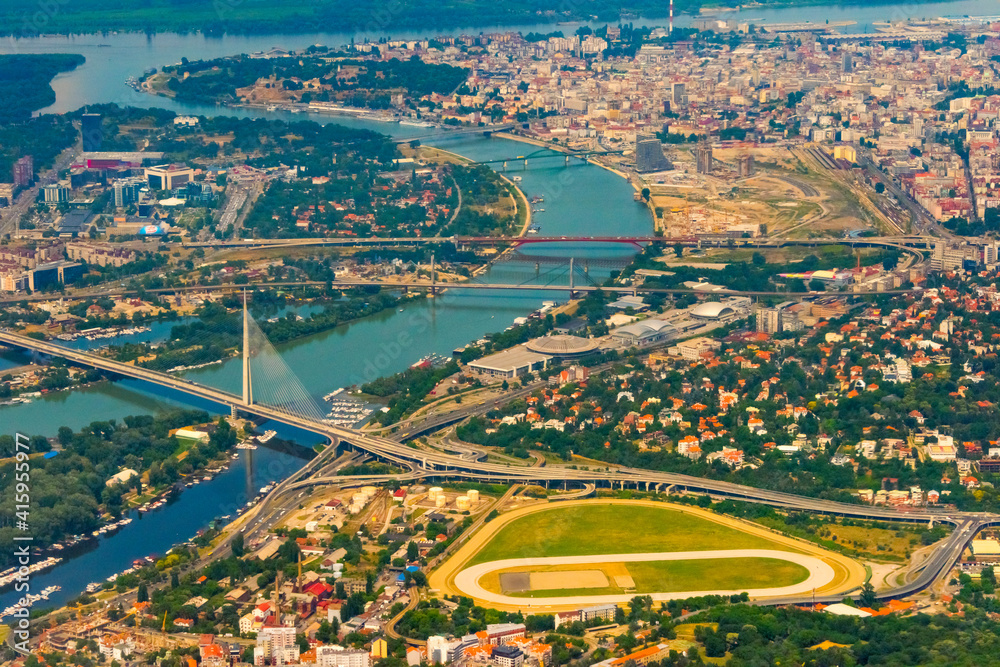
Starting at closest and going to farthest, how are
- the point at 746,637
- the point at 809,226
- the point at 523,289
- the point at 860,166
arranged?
the point at 746,637 → the point at 523,289 → the point at 809,226 → the point at 860,166

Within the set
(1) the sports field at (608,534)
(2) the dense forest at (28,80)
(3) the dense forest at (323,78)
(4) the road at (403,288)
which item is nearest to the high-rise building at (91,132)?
(2) the dense forest at (28,80)

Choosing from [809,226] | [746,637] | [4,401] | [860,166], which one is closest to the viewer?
[746,637]

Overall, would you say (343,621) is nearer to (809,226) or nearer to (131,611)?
(131,611)

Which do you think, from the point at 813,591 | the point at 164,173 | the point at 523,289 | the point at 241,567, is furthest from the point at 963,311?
the point at 164,173

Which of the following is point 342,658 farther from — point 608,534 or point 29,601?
point 608,534

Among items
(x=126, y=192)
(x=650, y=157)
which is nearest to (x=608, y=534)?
(x=126, y=192)

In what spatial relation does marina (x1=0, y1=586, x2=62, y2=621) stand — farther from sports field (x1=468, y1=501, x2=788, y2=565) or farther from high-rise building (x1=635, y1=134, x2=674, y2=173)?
high-rise building (x1=635, y1=134, x2=674, y2=173)
